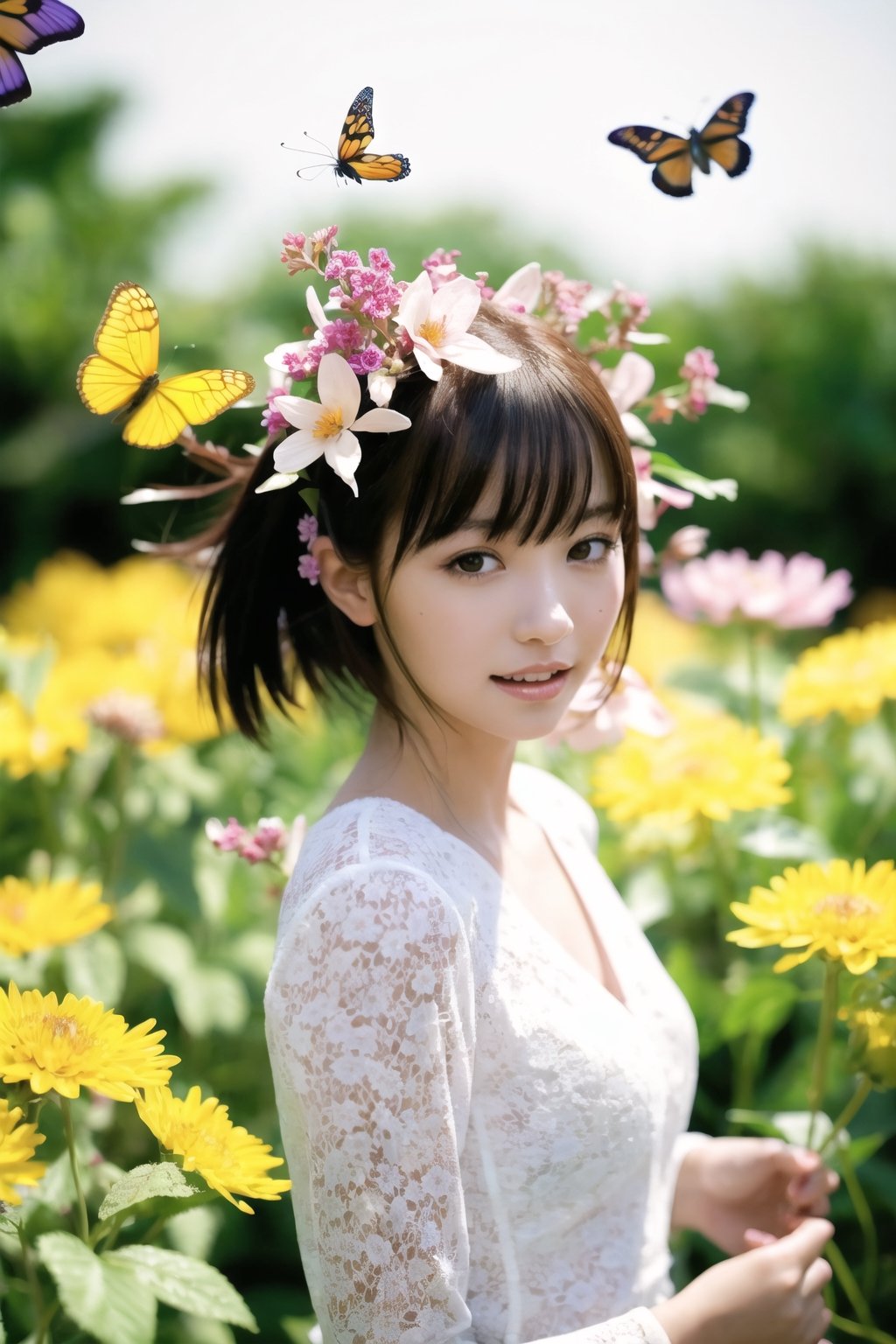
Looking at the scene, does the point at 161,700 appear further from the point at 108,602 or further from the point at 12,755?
the point at 108,602

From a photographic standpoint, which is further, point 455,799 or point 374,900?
point 455,799

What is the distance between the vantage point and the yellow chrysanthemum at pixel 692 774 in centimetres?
154

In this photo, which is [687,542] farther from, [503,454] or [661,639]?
[661,639]

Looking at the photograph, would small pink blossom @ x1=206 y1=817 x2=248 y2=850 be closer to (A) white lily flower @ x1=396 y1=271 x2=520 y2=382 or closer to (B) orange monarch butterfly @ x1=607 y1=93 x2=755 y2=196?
Answer: (A) white lily flower @ x1=396 y1=271 x2=520 y2=382

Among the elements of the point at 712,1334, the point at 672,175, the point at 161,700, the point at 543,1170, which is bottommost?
the point at 161,700

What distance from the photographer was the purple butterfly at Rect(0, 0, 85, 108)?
0.88m

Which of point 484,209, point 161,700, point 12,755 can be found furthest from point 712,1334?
point 484,209

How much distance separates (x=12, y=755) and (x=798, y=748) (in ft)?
3.87

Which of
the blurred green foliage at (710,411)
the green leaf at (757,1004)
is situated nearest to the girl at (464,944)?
the green leaf at (757,1004)

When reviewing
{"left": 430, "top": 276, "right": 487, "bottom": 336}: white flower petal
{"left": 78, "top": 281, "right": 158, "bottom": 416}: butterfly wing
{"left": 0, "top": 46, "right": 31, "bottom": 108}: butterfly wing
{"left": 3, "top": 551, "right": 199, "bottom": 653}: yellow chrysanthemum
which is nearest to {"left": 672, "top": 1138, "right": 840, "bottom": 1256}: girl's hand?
{"left": 430, "top": 276, "right": 487, "bottom": 336}: white flower petal

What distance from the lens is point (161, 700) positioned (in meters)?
2.04

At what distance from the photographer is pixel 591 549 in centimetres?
113

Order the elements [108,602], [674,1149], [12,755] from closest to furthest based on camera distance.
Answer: [674,1149]
[12,755]
[108,602]

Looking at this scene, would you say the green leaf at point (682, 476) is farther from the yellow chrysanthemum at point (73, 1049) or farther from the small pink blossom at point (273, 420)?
the yellow chrysanthemum at point (73, 1049)
